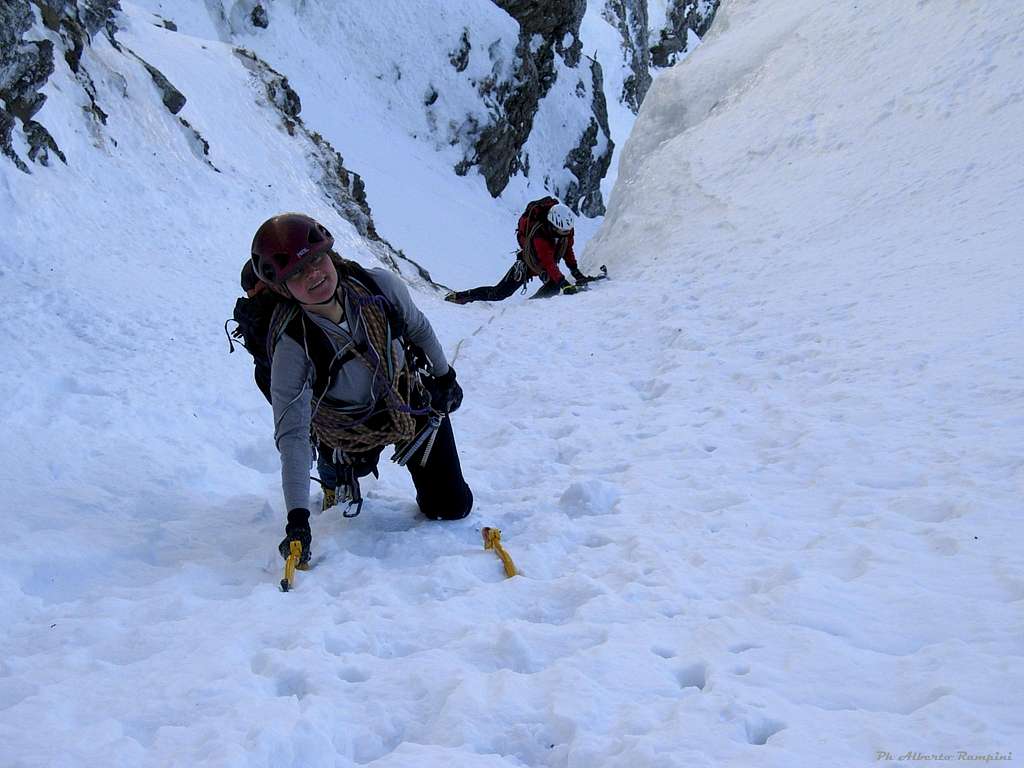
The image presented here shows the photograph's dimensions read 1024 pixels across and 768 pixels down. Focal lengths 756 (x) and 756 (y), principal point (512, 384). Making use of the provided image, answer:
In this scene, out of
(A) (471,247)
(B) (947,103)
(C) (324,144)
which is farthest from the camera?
(A) (471,247)

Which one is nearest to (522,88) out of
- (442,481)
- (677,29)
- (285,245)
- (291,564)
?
(442,481)

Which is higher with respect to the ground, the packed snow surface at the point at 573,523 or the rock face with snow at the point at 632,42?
the rock face with snow at the point at 632,42

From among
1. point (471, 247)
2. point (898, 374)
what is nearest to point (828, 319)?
point (898, 374)

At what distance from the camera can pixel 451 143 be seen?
32781 mm

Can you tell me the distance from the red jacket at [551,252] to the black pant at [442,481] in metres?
9.50

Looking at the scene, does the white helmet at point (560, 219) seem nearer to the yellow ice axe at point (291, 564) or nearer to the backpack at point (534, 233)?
the backpack at point (534, 233)

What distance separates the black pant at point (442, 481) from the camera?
176 inches

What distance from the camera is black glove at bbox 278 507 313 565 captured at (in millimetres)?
3723

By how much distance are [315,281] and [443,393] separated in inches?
44.9

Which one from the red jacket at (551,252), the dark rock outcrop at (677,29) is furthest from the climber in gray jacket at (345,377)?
the dark rock outcrop at (677,29)

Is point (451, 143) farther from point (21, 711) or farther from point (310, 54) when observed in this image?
point (21, 711)

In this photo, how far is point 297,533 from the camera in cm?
375

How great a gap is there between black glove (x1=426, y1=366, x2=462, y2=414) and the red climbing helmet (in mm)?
1179

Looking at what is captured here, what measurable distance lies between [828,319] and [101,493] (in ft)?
21.0
